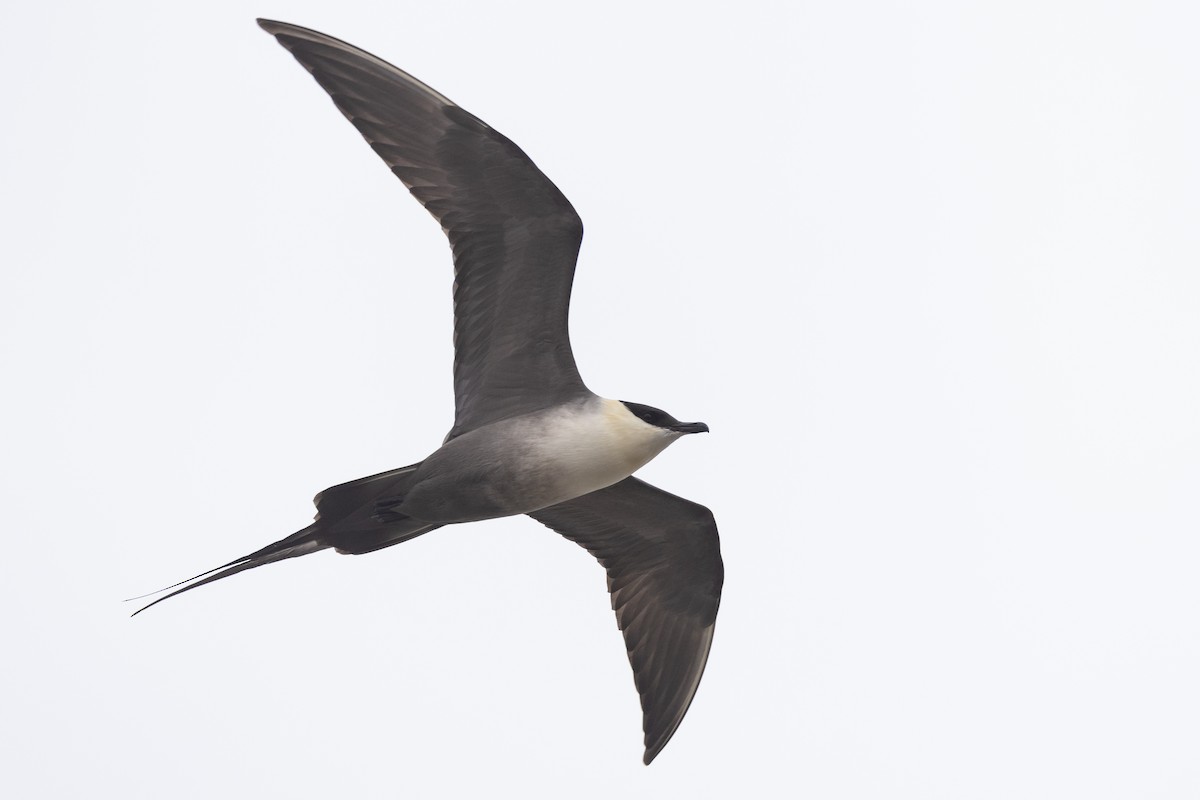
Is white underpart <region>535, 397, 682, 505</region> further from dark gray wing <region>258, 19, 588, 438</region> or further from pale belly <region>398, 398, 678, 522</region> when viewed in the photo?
dark gray wing <region>258, 19, 588, 438</region>

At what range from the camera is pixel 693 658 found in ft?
40.4

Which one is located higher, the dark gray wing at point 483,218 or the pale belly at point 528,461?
the dark gray wing at point 483,218

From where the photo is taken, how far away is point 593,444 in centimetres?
1063

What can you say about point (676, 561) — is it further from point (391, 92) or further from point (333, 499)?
point (391, 92)

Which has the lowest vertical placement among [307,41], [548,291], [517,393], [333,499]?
[333,499]

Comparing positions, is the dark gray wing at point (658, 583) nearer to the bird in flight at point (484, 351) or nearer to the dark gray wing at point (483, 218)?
the bird in flight at point (484, 351)

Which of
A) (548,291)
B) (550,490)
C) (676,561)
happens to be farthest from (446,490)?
(676,561)

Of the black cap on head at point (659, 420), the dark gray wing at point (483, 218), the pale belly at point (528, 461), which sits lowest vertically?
the pale belly at point (528, 461)

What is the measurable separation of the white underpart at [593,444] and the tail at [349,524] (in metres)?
0.91

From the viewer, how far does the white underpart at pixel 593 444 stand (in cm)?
1062

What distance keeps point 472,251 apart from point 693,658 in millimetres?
3694

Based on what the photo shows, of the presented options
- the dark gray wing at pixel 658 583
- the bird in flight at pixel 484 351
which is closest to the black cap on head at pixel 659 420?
the bird in flight at pixel 484 351

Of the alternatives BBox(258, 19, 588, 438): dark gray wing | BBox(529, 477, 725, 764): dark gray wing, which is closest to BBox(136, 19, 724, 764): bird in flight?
BBox(258, 19, 588, 438): dark gray wing

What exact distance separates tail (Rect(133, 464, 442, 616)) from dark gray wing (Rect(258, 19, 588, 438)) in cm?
68
